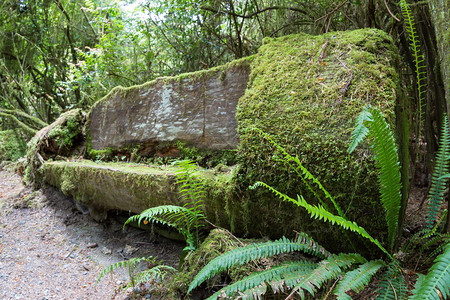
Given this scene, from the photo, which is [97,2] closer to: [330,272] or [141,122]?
[141,122]

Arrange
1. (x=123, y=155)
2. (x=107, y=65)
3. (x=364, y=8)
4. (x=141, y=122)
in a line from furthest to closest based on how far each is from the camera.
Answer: (x=107, y=65)
(x=123, y=155)
(x=141, y=122)
(x=364, y=8)

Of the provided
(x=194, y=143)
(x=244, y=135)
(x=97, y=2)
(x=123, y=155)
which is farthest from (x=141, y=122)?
(x=97, y=2)

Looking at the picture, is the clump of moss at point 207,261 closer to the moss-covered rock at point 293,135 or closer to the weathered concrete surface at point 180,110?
the moss-covered rock at point 293,135

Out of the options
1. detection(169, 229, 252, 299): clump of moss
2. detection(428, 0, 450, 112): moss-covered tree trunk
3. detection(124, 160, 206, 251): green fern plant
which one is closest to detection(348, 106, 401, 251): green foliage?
detection(428, 0, 450, 112): moss-covered tree trunk

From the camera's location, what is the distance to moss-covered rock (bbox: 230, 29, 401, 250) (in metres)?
1.76

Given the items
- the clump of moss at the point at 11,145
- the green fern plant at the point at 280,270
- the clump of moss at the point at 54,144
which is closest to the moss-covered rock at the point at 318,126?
the green fern plant at the point at 280,270

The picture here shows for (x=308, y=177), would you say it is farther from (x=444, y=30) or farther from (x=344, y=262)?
(x=444, y=30)

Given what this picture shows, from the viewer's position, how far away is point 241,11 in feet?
15.8

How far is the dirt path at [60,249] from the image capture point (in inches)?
105

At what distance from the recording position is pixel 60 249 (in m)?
3.51

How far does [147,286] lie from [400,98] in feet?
8.08

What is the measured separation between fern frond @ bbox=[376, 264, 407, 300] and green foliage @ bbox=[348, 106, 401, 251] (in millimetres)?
250

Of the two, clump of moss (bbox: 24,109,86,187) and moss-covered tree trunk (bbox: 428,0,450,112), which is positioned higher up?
moss-covered tree trunk (bbox: 428,0,450,112)

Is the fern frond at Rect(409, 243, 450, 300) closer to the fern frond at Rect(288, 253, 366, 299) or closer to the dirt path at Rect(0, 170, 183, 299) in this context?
the fern frond at Rect(288, 253, 366, 299)
